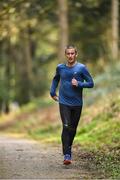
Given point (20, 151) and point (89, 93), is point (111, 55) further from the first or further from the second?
point (20, 151)

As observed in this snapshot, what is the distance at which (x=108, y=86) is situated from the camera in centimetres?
2348

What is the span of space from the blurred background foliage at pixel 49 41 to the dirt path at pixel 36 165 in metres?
5.84

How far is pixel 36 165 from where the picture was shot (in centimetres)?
1253

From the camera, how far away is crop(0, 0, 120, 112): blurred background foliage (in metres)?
25.0

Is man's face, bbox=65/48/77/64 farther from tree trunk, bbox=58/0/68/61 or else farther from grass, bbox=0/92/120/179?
tree trunk, bbox=58/0/68/61

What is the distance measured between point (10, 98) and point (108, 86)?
18.4m

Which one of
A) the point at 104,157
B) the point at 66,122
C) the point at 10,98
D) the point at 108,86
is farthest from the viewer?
the point at 10,98

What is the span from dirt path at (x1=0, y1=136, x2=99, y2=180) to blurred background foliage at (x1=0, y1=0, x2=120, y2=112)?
230 inches

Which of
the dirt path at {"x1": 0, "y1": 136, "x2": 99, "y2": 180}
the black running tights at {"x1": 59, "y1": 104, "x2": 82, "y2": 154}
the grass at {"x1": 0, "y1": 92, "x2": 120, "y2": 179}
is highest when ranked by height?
the black running tights at {"x1": 59, "y1": 104, "x2": 82, "y2": 154}

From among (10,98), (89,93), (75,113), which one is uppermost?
(75,113)

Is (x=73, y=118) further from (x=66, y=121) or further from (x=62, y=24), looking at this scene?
(x=62, y=24)

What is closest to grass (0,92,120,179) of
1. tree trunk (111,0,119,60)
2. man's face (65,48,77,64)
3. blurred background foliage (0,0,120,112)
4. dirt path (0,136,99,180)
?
dirt path (0,136,99,180)

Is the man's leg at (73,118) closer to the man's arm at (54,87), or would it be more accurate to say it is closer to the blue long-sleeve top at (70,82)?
the blue long-sleeve top at (70,82)

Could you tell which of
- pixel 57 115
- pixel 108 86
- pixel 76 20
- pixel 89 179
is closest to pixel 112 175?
pixel 89 179
